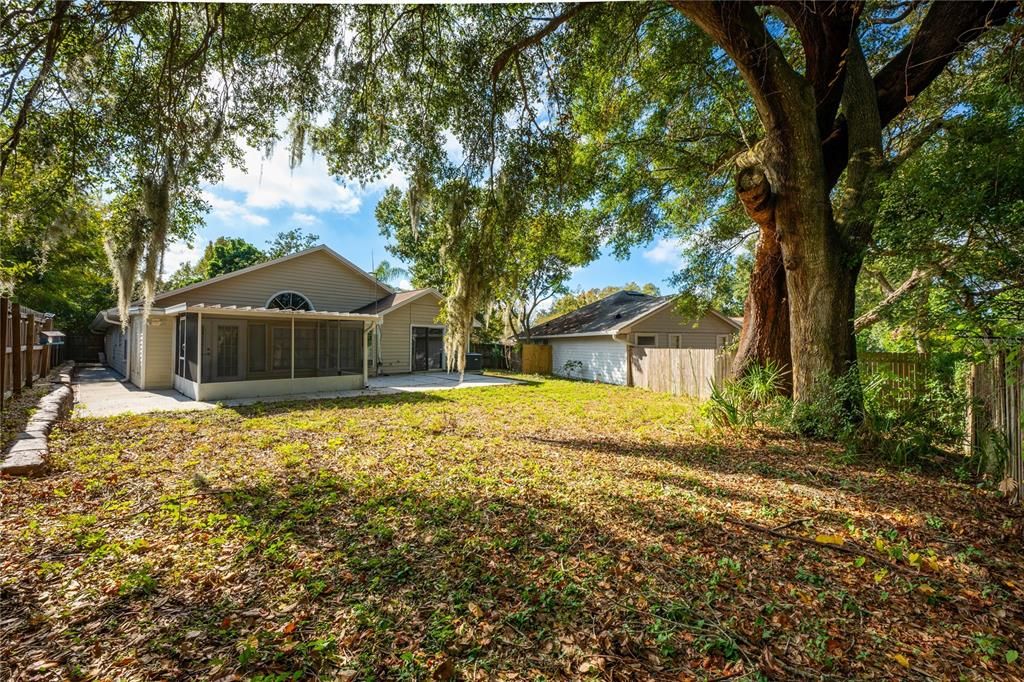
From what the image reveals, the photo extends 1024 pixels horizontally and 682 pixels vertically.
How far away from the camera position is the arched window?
48.4 feet

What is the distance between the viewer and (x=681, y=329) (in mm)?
17172

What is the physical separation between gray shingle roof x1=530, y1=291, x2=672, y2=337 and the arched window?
33.9 feet

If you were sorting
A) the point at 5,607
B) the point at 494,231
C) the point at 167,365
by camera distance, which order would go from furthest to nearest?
the point at 167,365 < the point at 494,231 < the point at 5,607

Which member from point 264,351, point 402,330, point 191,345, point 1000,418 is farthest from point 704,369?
point 191,345

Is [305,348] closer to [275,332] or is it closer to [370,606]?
[275,332]

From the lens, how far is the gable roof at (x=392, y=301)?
1631 cm

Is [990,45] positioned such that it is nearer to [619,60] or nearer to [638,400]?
[619,60]

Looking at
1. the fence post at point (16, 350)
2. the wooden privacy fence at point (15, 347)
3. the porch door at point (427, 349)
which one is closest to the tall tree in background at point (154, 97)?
the wooden privacy fence at point (15, 347)

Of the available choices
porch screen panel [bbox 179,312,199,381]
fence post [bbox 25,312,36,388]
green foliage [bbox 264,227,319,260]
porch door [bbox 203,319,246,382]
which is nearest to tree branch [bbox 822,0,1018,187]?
porch door [bbox 203,319,246,382]

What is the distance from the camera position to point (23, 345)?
9000 mm

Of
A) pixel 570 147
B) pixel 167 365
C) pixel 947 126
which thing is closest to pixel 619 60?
pixel 570 147

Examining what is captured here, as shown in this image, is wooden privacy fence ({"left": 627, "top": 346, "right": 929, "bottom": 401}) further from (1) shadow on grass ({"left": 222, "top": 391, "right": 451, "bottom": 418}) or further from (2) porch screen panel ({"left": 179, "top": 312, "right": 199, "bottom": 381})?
(2) porch screen panel ({"left": 179, "top": 312, "right": 199, "bottom": 381})

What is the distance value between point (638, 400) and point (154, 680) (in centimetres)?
1017

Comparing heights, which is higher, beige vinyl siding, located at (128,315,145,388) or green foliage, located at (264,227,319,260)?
green foliage, located at (264,227,319,260)
